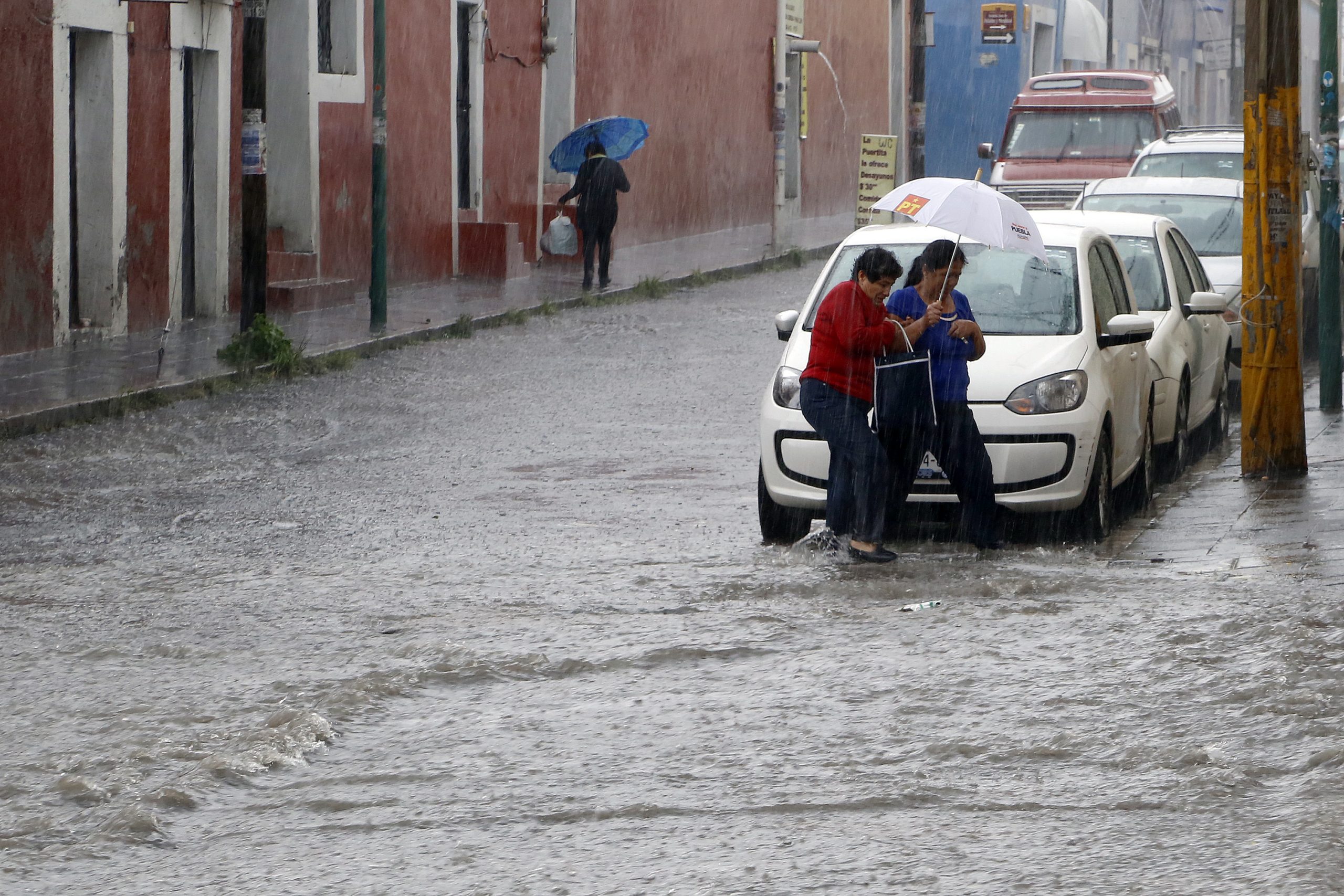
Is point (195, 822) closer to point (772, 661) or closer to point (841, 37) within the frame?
point (772, 661)

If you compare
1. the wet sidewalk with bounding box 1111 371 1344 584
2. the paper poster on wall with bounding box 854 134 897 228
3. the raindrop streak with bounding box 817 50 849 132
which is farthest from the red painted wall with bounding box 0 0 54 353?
the raindrop streak with bounding box 817 50 849 132

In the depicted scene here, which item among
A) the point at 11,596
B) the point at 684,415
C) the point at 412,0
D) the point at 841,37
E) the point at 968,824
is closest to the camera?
the point at 968,824

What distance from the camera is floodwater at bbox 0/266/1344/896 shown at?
16.4 feet

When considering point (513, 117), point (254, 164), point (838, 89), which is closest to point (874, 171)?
point (513, 117)

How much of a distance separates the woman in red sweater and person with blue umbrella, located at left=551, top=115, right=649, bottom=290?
48.0 feet

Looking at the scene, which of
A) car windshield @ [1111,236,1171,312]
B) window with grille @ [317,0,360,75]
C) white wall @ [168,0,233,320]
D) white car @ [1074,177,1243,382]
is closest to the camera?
car windshield @ [1111,236,1171,312]

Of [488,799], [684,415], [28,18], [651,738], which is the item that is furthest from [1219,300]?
[28,18]

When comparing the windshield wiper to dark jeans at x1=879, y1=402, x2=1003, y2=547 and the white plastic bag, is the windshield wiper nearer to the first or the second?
the white plastic bag

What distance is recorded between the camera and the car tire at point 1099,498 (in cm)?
929

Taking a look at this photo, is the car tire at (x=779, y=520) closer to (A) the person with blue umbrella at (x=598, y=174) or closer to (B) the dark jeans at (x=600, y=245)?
(A) the person with blue umbrella at (x=598, y=174)

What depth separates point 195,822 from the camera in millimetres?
5309

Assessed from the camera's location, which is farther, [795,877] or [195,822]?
[195,822]

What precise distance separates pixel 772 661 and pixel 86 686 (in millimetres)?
2207

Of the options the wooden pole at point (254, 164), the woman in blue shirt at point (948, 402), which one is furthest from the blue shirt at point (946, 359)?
the wooden pole at point (254, 164)
